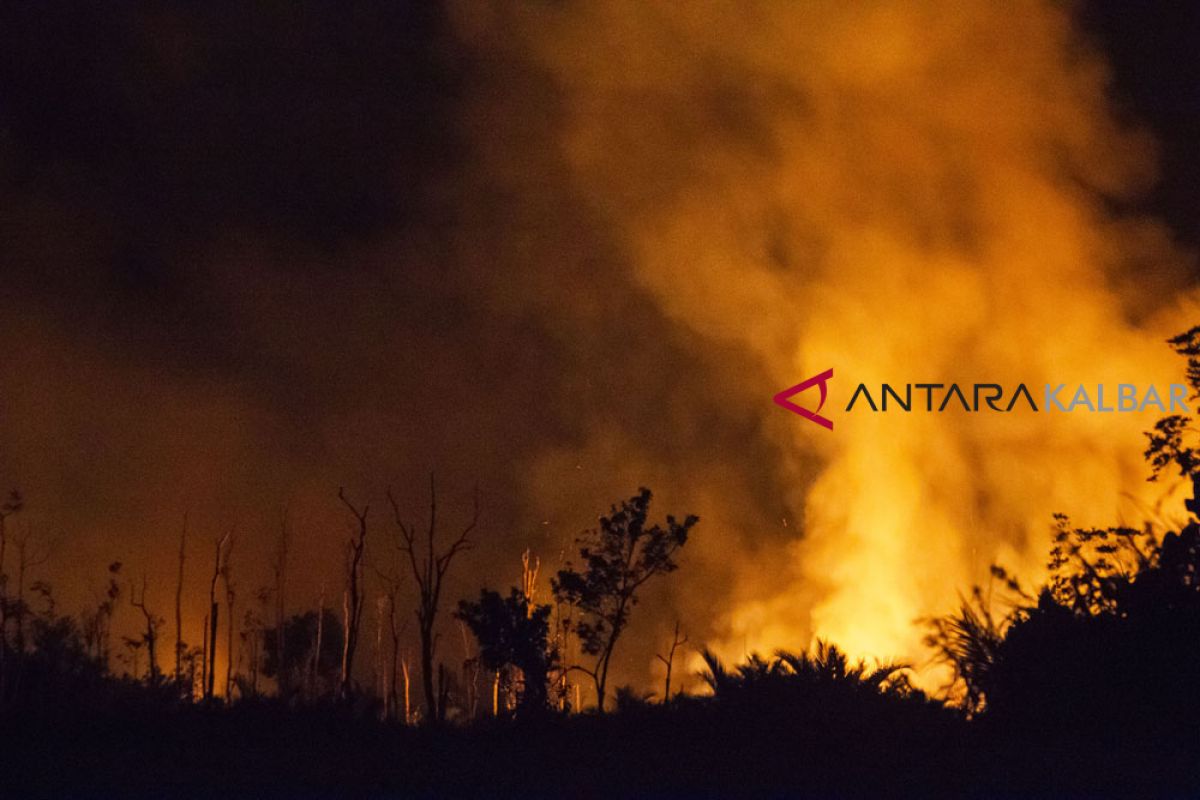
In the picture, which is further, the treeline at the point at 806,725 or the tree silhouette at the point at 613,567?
the tree silhouette at the point at 613,567

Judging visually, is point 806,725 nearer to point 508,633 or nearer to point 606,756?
point 606,756

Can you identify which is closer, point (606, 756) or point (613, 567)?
point (606, 756)

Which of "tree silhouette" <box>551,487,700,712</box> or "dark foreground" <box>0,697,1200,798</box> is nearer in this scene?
"dark foreground" <box>0,697,1200,798</box>

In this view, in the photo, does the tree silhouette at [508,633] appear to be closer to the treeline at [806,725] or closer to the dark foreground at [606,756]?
the treeline at [806,725]

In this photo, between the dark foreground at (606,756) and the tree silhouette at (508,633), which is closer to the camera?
the dark foreground at (606,756)

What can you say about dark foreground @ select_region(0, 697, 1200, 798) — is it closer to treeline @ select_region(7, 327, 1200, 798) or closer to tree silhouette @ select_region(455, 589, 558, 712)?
treeline @ select_region(7, 327, 1200, 798)

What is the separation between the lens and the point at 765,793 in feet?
30.8

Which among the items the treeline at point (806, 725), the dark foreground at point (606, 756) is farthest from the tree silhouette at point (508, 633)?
the dark foreground at point (606, 756)

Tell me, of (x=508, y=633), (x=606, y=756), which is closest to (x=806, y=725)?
(x=606, y=756)

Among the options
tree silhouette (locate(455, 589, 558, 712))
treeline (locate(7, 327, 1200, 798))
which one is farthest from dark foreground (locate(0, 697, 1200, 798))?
tree silhouette (locate(455, 589, 558, 712))

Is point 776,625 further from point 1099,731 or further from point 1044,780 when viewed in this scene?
point 1044,780

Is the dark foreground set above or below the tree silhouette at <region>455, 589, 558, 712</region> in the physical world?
below

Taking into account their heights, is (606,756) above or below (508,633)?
below

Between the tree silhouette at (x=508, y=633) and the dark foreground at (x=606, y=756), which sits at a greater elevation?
the tree silhouette at (x=508, y=633)
